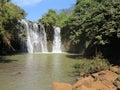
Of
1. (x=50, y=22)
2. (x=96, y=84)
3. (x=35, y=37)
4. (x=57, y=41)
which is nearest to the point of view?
(x=96, y=84)

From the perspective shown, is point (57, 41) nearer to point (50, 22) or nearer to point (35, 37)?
point (50, 22)

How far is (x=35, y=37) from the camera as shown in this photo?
46688 mm

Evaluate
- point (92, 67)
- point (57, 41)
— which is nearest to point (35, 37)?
point (57, 41)

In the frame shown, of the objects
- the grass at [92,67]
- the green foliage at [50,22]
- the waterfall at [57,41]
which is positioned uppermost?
the green foliage at [50,22]

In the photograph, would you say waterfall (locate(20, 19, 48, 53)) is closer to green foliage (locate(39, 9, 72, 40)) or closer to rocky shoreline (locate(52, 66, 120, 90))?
green foliage (locate(39, 9, 72, 40))

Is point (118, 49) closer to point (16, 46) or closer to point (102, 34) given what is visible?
point (102, 34)

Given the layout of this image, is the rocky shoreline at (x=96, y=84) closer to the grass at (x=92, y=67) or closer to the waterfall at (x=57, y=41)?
the grass at (x=92, y=67)

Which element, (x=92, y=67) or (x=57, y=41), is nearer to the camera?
(x=92, y=67)

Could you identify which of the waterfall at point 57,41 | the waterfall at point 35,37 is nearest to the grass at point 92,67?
the waterfall at point 35,37

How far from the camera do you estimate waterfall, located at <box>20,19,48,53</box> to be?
45.3 meters

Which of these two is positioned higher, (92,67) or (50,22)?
(50,22)

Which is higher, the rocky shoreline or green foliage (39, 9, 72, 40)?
green foliage (39, 9, 72, 40)

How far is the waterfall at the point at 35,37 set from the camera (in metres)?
45.3

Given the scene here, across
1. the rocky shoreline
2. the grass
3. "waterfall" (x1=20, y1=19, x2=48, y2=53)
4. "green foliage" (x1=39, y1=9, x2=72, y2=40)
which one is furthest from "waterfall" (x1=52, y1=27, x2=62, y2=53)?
the rocky shoreline
